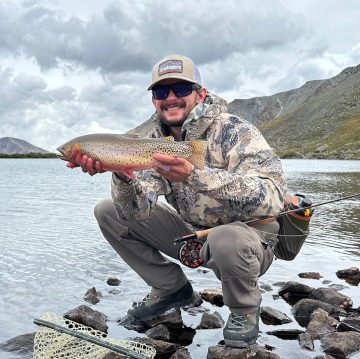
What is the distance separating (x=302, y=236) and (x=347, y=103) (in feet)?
596

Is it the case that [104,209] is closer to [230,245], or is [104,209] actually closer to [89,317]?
[89,317]

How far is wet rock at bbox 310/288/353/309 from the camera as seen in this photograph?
22.3ft

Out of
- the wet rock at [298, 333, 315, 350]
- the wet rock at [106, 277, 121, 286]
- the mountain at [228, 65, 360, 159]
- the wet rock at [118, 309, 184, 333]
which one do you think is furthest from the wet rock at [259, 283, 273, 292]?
the mountain at [228, 65, 360, 159]

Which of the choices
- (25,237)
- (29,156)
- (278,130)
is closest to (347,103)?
(278,130)

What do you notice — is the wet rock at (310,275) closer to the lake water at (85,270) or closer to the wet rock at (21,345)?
the lake water at (85,270)

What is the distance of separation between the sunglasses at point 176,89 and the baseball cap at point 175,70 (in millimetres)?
78

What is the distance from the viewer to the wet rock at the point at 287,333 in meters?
5.81

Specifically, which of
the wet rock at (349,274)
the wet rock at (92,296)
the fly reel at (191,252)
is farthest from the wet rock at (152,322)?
the wet rock at (349,274)

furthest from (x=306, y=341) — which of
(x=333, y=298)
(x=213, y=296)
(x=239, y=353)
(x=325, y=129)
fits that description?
(x=325, y=129)

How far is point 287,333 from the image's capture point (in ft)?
19.4

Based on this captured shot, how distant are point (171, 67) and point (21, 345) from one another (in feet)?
10.8

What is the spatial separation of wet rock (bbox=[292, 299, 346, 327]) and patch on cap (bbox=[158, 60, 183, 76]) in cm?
327

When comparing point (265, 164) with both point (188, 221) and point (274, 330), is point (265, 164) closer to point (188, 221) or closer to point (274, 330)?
point (188, 221)

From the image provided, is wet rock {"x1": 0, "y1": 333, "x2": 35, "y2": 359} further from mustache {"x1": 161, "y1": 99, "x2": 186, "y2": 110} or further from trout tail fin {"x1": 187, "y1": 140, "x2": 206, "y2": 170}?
mustache {"x1": 161, "y1": 99, "x2": 186, "y2": 110}
